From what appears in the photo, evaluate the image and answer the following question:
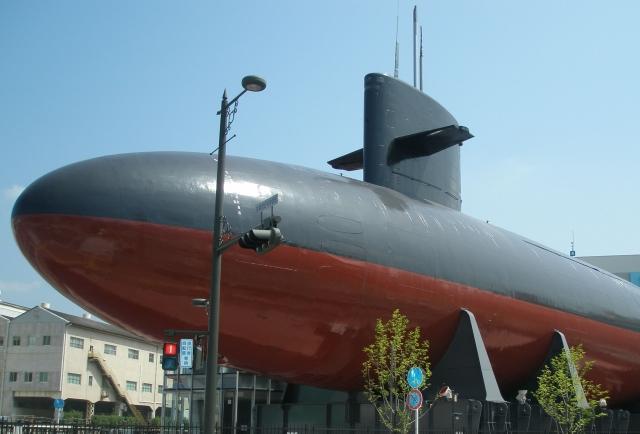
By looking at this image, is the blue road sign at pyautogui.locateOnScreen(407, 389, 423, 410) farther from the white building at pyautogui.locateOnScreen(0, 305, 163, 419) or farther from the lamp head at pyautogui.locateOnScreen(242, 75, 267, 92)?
the white building at pyautogui.locateOnScreen(0, 305, 163, 419)

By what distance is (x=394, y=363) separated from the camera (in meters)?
17.4

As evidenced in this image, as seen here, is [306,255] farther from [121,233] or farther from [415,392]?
[121,233]

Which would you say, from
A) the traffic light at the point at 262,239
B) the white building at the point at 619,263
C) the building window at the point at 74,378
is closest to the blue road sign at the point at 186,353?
the traffic light at the point at 262,239

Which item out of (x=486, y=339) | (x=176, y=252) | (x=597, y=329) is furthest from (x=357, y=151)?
(x=176, y=252)

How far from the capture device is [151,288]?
14.9 meters

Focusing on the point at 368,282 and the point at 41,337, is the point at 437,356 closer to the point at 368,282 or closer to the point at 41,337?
the point at 368,282

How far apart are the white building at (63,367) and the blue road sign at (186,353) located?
153ft

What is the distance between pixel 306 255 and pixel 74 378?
47076 mm

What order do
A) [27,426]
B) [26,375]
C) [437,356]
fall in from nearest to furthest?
[27,426]
[437,356]
[26,375]

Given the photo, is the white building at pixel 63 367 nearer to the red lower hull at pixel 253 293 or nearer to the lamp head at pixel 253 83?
the red lower hull at pixel 253 293

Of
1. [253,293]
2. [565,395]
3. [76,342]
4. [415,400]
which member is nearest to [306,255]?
[253,293]

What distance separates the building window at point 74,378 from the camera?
57.2 metres

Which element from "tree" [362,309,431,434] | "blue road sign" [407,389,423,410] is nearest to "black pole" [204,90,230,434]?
"blue road sign" [407,389,423,410]

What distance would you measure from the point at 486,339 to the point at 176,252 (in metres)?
9.51
